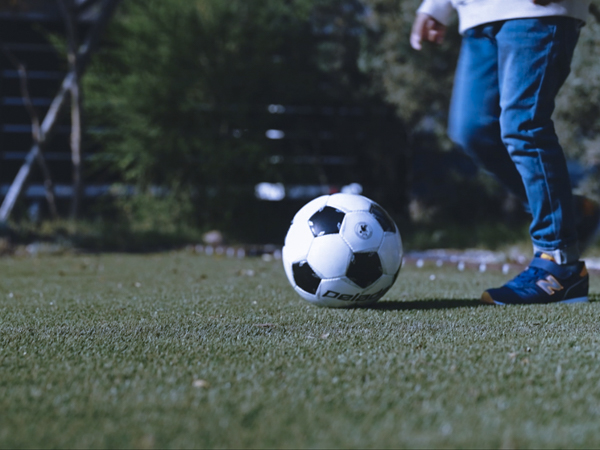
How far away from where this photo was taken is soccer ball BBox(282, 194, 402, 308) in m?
2.97

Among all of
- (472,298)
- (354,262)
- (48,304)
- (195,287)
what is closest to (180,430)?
(354,262)

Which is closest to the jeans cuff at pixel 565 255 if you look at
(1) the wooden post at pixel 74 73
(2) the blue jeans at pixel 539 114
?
(2) the blue jeans at pixel 539 114

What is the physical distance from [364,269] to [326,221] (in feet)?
0.91

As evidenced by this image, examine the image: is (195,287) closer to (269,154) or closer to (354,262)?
(354,262)

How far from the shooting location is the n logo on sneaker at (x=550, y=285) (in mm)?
3146

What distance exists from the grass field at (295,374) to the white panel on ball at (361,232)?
0.95 feet

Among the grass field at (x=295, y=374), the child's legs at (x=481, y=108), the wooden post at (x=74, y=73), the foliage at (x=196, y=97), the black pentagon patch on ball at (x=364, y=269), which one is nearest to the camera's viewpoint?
the grass field at (x=295, y=374)

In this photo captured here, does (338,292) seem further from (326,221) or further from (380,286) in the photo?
(326,221)

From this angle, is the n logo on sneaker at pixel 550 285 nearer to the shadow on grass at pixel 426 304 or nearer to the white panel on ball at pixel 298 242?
the shadow on grass at pixel 426 304

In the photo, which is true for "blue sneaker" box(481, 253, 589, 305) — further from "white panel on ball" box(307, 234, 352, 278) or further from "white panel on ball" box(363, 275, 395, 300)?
"white panel on ball" box(307, 234, 352, 278)

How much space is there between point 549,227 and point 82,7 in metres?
8.84

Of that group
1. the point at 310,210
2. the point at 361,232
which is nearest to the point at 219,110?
the point at 310,210

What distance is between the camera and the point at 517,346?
Result: 2135 mm

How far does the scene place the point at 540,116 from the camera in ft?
10.2
